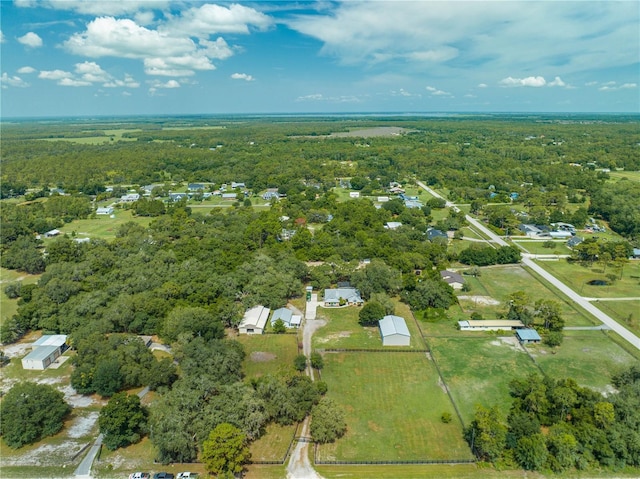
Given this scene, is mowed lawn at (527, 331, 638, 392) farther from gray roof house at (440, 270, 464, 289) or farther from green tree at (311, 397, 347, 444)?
green tree at (311, 397, 347, 444)

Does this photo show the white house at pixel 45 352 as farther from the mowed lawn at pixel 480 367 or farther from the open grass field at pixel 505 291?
the open grass field at pixel 505 291

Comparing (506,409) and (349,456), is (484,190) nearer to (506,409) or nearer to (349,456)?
(506,409)

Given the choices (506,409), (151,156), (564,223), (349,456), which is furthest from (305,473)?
(151,156)

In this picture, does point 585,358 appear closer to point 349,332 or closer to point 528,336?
point 528,336

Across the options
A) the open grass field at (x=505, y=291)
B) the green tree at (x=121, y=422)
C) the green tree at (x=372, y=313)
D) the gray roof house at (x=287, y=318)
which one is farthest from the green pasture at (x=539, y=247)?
the green tree at (x=121, y=422)

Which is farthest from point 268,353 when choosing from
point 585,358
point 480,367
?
point 585,358

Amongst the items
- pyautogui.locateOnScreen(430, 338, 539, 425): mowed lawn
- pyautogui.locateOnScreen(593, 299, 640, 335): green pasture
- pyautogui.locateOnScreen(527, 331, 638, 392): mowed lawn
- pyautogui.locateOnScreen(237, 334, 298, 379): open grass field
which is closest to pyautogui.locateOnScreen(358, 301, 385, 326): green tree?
pyautogui.locateOnScreen(430, 338, 539, 425): mowed lawn
